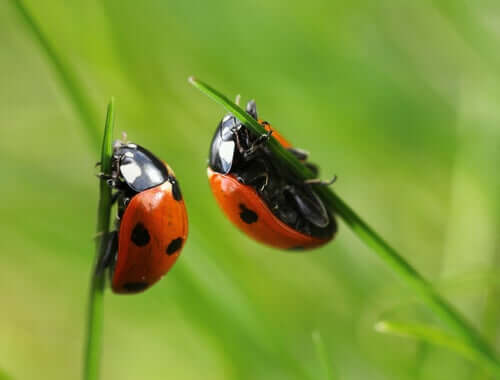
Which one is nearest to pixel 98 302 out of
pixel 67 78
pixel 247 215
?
pixel 247 215

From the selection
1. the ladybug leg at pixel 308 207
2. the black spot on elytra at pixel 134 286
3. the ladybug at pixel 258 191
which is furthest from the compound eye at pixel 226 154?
the black spot on elytra at pixel 134 286

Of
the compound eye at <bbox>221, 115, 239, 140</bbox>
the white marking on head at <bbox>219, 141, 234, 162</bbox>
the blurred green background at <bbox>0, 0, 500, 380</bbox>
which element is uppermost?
the compound eye at <bbox>221, 115, 239, 140</bbox>

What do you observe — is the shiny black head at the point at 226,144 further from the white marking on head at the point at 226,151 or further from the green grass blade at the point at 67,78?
the green grass blade at the point at 67,78

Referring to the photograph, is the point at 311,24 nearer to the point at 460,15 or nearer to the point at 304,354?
the point at 460,15

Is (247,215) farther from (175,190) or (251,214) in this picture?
(175,190)

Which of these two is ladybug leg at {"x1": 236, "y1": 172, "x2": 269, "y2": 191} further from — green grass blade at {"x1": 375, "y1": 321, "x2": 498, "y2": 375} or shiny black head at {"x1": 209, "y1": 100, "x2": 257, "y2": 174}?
green grass blade at {"x1": 375, "y1": 321, "x2": 498, "y2": 375}

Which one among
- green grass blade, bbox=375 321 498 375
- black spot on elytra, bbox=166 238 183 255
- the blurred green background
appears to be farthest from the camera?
the blurred green background

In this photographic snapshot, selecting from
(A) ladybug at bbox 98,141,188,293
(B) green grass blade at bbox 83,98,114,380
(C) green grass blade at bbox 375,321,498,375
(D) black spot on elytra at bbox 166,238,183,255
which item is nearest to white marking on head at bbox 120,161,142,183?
(A) ladybug at bbox 98,141,188,293
